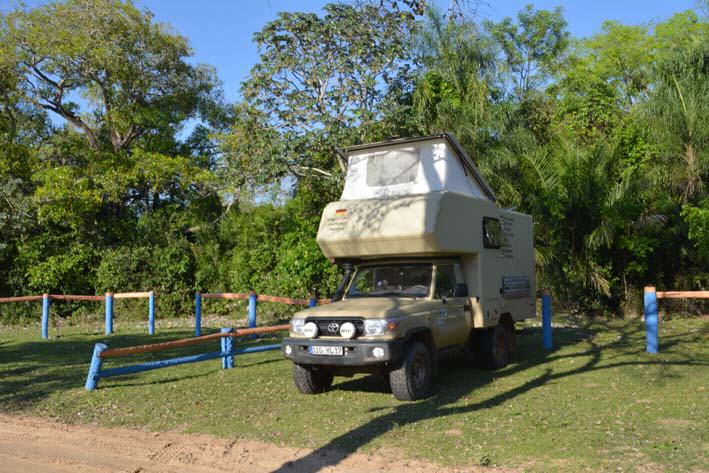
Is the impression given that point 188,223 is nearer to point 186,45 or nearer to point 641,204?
point 186,45

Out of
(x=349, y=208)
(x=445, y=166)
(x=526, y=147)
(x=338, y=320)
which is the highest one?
(x=526, y=147)

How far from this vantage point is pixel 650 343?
11.6m

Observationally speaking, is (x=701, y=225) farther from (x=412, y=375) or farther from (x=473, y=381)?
(x=412, y=375)

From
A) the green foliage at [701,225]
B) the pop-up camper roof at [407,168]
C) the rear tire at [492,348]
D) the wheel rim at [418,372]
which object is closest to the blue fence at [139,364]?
the pop-up camper roof at [407,168]

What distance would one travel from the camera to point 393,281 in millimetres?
9727

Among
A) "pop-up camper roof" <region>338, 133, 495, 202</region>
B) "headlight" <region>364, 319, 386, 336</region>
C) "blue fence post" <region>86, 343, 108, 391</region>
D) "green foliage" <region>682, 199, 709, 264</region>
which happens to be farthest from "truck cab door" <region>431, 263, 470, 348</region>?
"green foliage" <region>682, 199, 709, 264</region>

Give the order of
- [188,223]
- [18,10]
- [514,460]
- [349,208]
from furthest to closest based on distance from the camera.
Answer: [188,223]
[18,10]
[349,208]
[514,460]

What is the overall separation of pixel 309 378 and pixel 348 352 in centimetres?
111

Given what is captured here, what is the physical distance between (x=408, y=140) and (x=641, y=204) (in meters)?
9.98

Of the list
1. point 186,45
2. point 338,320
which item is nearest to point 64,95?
point 186,45

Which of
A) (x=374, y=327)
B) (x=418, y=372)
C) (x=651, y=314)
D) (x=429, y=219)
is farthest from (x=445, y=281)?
(x=651, y=314)

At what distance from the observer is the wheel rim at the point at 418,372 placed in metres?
8.59

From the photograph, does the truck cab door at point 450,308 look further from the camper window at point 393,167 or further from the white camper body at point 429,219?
the camper window at point 393,167

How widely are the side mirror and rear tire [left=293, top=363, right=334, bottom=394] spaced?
2306 millimetres
